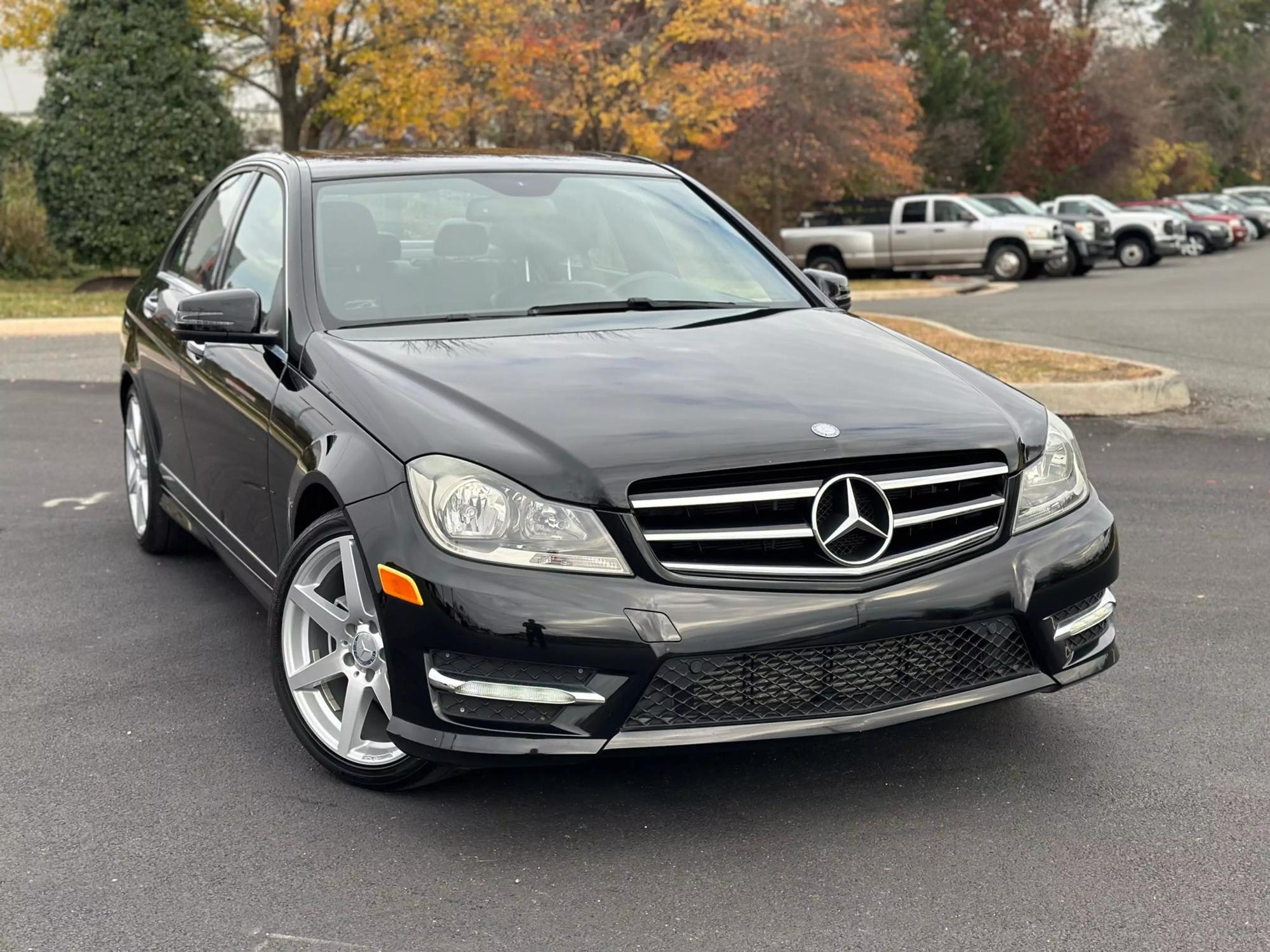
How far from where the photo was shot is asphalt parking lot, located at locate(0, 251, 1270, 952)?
10.3ft

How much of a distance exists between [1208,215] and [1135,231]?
943cm

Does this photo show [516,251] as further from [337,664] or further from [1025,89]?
[1025,89]

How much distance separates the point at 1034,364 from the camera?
36.7 ft

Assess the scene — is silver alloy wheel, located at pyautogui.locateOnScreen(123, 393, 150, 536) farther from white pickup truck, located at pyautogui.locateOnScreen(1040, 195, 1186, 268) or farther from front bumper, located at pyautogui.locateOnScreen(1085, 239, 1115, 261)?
white pickup truck, located at pyautogui.locateOnScreen(1040, 195, 1186, 268)

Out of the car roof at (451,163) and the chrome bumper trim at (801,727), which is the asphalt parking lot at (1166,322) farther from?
the chrome bumper trim at (801,727)

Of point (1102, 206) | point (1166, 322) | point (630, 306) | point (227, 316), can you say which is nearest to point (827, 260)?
point (1102, 206)

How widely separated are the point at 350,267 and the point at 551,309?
633 mm

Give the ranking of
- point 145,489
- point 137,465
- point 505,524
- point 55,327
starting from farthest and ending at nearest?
point 55,327 < point 137,465 < point 145,489 < point 505,524

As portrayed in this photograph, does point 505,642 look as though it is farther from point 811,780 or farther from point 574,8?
point 574,8

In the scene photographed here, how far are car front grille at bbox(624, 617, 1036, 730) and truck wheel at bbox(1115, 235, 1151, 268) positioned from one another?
3236 centimetres

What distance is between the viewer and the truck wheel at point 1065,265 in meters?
29.1

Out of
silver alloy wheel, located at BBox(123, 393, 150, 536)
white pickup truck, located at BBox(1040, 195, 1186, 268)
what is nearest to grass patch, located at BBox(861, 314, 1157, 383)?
silver alloy wheel, located at BBox(123, 393, 150, 536)

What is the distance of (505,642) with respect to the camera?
10.8 ft

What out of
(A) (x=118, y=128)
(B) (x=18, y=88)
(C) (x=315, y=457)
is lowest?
(C) (x=315, y=457)
